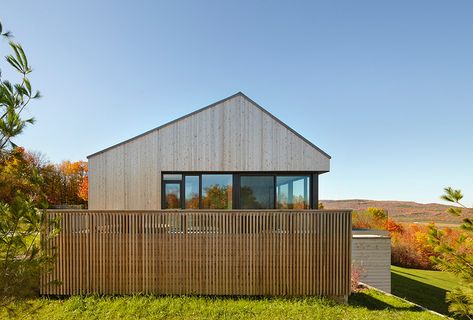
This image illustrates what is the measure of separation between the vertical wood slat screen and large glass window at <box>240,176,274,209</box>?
3279mm

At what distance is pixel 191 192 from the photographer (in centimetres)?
956

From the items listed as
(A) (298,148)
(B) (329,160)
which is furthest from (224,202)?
(B) (329,160)

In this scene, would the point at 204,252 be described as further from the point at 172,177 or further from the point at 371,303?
the point at 371,303

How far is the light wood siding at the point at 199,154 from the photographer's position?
31.0ft

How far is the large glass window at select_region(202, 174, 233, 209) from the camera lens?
374 inches

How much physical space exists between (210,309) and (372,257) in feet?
25.7

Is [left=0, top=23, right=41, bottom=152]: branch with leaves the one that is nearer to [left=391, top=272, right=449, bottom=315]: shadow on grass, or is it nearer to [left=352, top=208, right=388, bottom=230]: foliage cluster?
[left=391, top=272, right=449, bottom=315]: shadow on grass

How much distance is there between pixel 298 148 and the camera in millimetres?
9656

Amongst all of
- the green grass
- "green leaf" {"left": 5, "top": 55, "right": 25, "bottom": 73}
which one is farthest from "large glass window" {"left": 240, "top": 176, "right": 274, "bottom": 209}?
"green leaf" {"left": 5, "top": 55, "right": 25, "bottom": 73}

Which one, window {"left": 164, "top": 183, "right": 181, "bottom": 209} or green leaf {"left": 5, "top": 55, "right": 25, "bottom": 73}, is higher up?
green leaf {"left": 5, "top": 55, "right": 25, "bottom": 73}

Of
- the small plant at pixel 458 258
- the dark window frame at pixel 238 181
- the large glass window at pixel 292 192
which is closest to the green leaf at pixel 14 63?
the small plant at pixel 458 258

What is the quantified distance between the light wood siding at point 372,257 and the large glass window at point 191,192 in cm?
653

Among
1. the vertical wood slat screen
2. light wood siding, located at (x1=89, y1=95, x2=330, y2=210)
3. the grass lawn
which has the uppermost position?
light wood siding, located at (x1=89, y1=95, x2=330, y2=210)

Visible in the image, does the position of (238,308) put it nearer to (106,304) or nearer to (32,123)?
(106,304)
